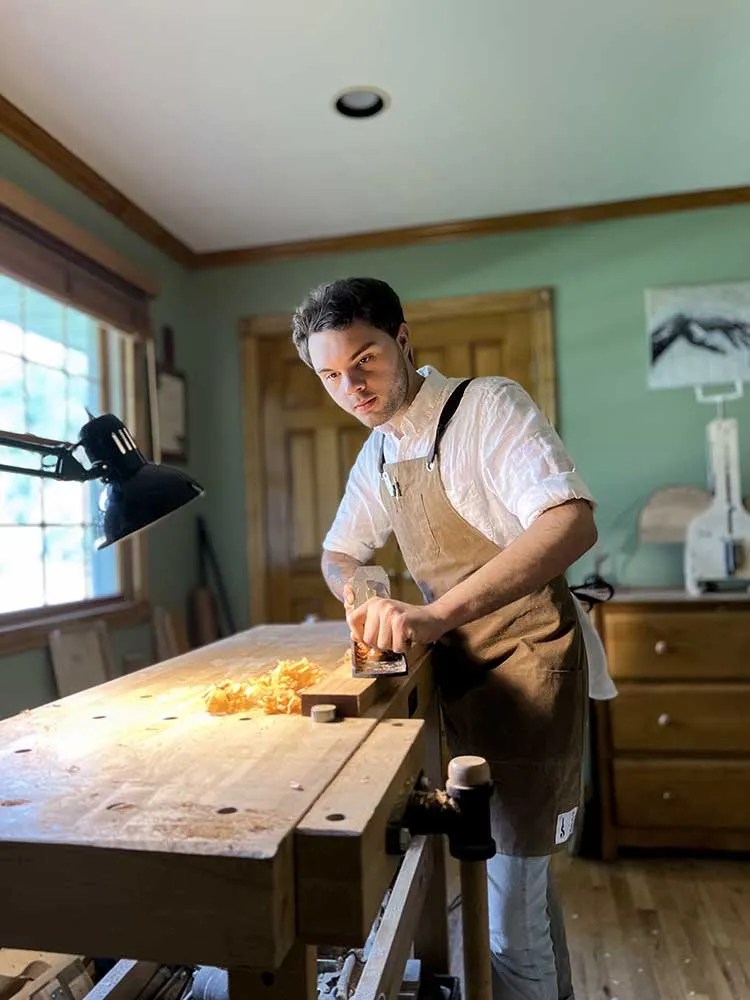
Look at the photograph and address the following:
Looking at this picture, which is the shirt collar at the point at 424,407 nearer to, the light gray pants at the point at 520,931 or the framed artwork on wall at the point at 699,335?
the light gray pants at the point at 520,931

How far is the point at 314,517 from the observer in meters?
3.24

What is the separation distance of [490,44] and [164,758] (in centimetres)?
183

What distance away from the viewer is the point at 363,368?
1354 mm

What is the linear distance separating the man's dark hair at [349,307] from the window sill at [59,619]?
128 cm

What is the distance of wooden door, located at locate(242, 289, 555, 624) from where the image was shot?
10.3 ft

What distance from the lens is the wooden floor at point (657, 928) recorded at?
1.86m

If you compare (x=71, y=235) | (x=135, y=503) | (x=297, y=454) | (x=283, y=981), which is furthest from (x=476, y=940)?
(x=297, y=454)

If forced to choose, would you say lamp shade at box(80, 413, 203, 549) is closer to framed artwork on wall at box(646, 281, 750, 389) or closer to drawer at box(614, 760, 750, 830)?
drawer at box(614, 760, 750, 830)

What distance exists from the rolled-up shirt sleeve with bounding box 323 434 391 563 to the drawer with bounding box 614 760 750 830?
1400mm

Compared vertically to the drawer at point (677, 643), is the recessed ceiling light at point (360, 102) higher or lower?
higher

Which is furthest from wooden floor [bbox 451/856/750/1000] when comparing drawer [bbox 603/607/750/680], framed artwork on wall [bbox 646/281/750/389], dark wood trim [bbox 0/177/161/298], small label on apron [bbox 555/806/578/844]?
dark wood trim [bbox 0/177/161/298]

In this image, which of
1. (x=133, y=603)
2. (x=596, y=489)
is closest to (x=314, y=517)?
(x=133, y=603)

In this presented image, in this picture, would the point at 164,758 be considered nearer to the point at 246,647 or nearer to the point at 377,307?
the point at 246,647

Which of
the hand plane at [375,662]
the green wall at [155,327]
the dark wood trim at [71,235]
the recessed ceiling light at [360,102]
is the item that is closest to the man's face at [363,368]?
the hand plane at [375,662]
